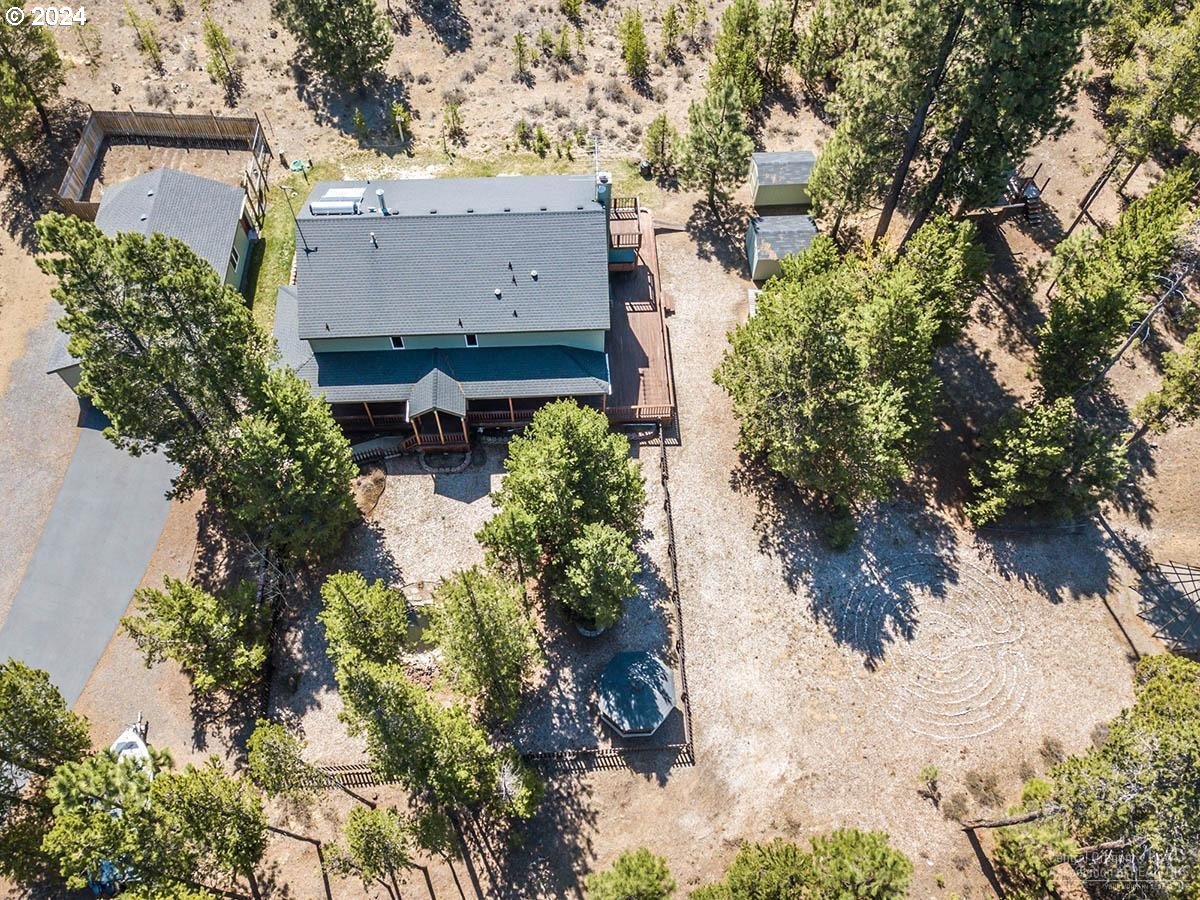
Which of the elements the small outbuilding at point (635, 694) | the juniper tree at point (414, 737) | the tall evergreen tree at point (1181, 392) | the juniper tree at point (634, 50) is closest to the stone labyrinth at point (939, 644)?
the small outbuilding at point (635, 694)

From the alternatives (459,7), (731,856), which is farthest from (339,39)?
(731,856)

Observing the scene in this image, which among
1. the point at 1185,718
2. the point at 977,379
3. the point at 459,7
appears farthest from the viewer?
the point at 459,7

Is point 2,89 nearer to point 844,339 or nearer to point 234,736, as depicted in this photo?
point 234,736

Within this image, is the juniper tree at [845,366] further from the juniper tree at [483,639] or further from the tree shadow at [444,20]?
the tree shadow at [444,20]

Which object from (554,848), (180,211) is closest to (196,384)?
(180,211)

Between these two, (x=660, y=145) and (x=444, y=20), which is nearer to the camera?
(x=660, y=145)

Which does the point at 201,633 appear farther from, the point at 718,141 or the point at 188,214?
the point at 718,141
